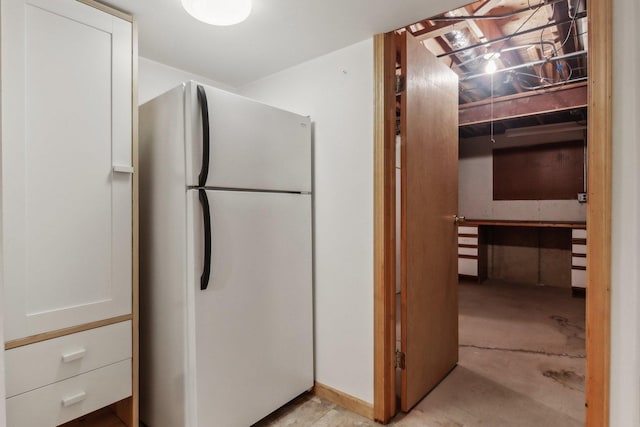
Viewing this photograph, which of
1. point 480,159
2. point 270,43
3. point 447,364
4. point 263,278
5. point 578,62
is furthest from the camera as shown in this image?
point 480,159

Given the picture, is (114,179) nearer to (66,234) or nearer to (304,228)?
(66,234)

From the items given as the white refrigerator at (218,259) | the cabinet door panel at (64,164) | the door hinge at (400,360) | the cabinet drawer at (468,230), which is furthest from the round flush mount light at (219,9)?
the cabinet drawer at (468,230)

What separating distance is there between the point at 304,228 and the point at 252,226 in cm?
41

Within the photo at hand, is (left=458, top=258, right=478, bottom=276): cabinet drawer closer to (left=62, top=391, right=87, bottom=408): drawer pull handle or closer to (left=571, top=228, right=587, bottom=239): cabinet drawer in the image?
(left=571, top=228, right=587, bottom=239): cabinet drawer

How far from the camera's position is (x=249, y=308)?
1.80m

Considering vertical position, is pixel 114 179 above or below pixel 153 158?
below

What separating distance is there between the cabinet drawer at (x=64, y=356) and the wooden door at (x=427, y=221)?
4.86 ft

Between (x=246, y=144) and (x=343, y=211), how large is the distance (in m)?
0.70

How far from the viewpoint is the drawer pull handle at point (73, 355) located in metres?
1.46

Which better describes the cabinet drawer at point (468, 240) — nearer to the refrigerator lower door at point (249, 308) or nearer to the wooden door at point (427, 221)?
the wooden door at point (427, 221)

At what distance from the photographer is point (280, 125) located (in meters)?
1.96

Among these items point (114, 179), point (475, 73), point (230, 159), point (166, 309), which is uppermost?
point (475, 73)

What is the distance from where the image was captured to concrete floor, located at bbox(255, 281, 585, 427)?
1.97 m

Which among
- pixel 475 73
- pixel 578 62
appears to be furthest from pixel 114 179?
pixel 578 62
